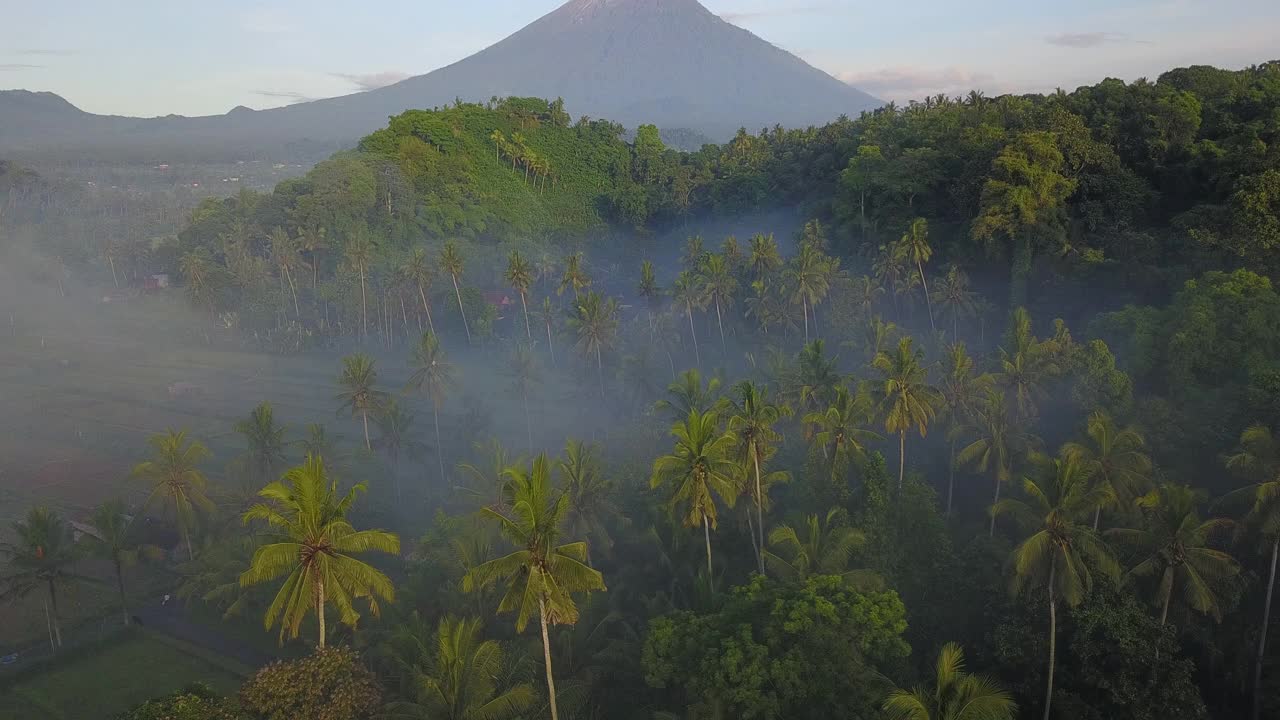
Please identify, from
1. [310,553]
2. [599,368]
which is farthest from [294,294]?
[310,553]

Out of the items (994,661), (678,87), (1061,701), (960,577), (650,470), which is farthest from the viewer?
(678,87)

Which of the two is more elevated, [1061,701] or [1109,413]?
[1109,413]

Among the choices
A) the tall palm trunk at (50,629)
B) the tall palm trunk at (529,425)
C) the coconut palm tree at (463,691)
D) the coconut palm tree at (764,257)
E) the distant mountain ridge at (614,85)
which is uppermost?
the distant mountain ridge at (614,85)

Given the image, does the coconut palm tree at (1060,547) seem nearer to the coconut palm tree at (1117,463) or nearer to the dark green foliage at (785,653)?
the dark green foliage at (785,653)

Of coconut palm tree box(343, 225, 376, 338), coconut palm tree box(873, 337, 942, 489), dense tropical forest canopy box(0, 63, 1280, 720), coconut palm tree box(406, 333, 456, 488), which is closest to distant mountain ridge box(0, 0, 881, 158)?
coconut palm tree box(343, 225, 376, 338)

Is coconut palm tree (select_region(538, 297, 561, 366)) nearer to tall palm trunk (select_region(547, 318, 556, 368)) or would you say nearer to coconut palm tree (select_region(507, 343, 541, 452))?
tall palm trunk (select_region(547, 318, 556, 368))

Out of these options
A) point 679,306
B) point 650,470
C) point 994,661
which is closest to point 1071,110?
point 679,306

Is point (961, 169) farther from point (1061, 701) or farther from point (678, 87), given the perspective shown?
point (678, 87)

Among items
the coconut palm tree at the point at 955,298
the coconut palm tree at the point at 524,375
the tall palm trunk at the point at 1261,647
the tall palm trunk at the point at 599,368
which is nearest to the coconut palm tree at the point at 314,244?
the tall palm trunk at the point at 599,368
